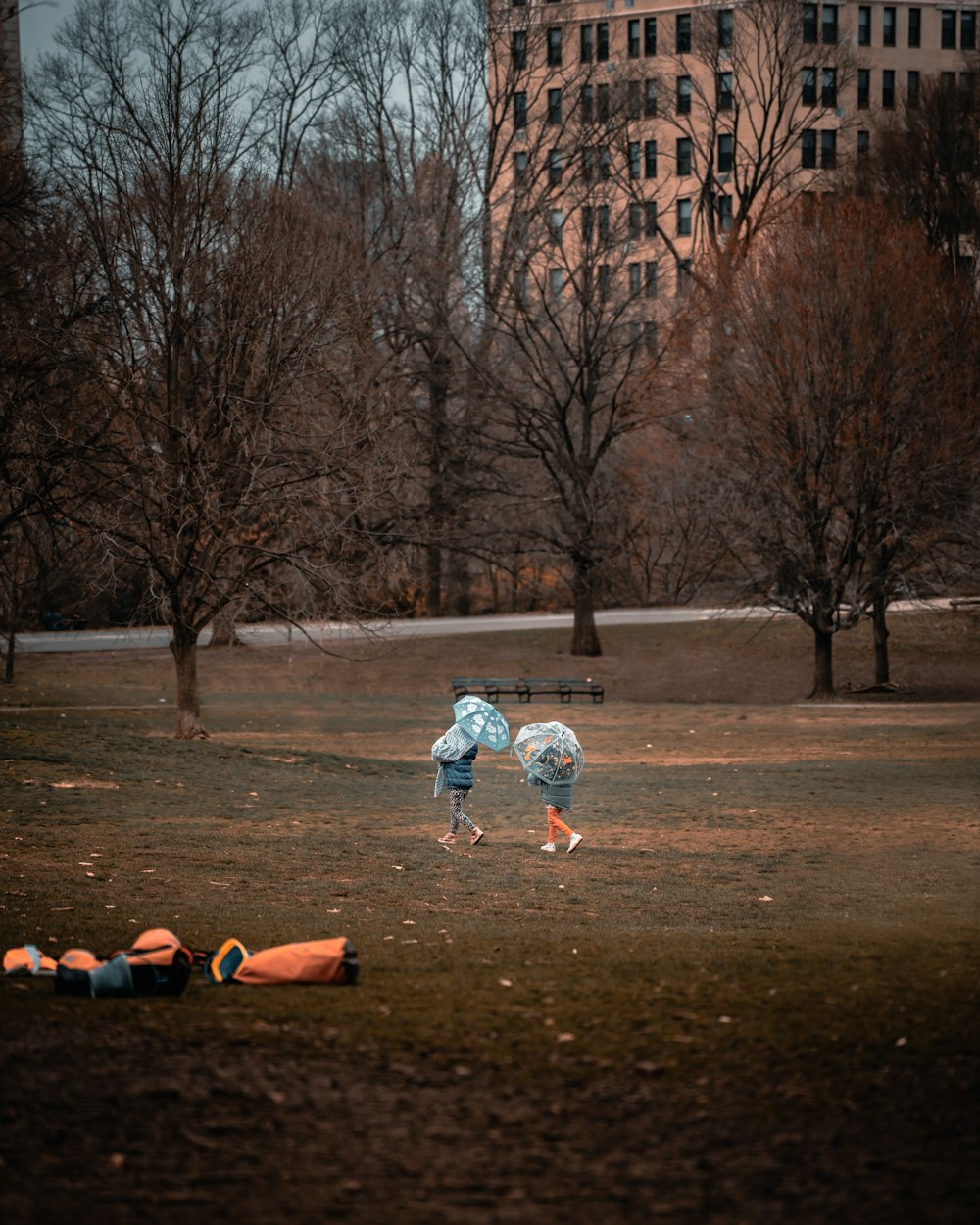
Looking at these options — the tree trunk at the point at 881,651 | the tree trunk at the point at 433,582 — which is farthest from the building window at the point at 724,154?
the tree trunk at the point at 881,651

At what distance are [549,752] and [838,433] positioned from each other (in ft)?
77.9

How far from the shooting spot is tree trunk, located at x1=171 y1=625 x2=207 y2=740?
25000mm

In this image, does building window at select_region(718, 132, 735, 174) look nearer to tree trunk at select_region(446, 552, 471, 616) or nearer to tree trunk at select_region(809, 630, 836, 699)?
tree trunk at select_region(446, 552, 471, 616)

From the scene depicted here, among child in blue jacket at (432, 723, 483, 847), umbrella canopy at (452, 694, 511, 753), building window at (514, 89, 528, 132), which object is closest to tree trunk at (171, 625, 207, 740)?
child in blue jacket at (432, 723, 483, 847)

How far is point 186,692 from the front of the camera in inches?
998

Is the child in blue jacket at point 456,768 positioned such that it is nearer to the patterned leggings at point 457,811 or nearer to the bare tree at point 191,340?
the patterned leggings at point 457,811

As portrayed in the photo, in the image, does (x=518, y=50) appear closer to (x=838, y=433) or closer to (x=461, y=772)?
(x=838, y=433)

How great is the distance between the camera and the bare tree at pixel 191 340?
921 inches

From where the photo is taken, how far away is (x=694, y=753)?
2594 centimetres

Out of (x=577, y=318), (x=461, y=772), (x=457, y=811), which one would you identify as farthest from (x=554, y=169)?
(x=461, y=772)

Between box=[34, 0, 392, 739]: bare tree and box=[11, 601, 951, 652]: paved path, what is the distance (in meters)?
15.7

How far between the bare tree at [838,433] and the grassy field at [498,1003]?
43.3ft

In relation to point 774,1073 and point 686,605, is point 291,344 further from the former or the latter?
point 686,605

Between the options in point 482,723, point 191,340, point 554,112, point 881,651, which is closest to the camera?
point 482,723
